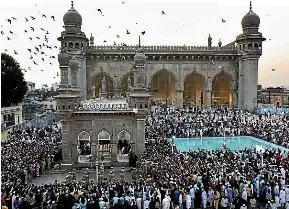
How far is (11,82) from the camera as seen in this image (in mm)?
28828

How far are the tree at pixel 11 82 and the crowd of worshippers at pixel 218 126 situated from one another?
10541 mm

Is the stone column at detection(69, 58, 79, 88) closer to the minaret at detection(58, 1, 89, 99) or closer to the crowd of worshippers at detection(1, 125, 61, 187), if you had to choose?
the crowd of worshippers at detection(1, 125, 61, 187)

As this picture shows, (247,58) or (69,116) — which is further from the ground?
(247,58)

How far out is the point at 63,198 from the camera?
830 centimetres

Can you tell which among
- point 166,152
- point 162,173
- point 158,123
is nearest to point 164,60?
point 158,123

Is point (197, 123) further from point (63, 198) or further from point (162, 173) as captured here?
point (63, 198)

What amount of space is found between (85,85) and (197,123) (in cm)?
1121

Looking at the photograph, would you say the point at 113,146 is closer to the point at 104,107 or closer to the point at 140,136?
the point at 140,136

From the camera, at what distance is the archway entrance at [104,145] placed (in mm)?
14097

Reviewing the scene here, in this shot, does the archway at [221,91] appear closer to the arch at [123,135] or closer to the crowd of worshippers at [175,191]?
the arch at [123,135]

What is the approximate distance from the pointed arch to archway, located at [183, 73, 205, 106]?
1086mm

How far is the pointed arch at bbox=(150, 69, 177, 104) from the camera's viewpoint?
32.1 m

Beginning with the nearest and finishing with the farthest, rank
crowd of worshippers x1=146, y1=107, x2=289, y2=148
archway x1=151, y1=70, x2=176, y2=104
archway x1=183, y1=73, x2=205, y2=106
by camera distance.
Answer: crowd of worshippers x1=146, y1=107, x2=289, y2=148, archway x1=151, y1=70, x2=176, y2=104, archway x1=183, y1=73, x2=205, y2=106

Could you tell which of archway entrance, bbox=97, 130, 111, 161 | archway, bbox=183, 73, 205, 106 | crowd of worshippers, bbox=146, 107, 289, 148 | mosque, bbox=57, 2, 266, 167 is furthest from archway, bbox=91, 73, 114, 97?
archway entrance, bbox=97, 130, 111, 161
